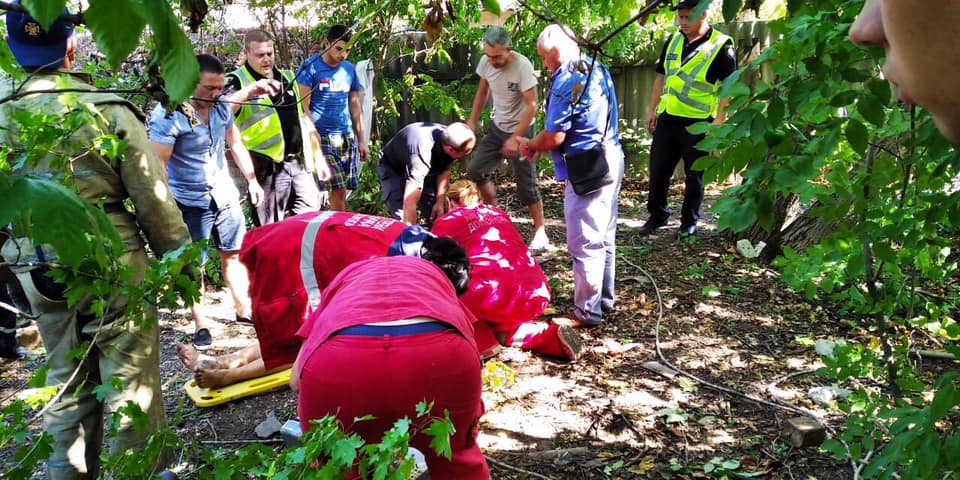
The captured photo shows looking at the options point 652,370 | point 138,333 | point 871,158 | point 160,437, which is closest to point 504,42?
point 652,370

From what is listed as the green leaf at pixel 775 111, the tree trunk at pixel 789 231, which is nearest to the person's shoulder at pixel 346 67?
the tree trunk at pixel 789 231

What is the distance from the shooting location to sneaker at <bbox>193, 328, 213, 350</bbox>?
4.45 m

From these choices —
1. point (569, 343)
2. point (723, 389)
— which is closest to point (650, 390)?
point (723, 389)

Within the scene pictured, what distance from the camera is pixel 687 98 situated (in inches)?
215

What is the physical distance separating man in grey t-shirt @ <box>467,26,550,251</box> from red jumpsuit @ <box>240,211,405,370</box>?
9.50 feet

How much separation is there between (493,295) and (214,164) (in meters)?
2.02

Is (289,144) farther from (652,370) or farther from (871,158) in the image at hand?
(871,158)

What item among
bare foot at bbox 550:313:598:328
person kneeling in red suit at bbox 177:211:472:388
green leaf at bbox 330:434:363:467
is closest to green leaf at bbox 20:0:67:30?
green leaf at bbox 330:434:363:467

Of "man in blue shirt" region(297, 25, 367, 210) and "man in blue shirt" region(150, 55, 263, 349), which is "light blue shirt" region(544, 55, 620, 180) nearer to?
"man in blue shirt" region(150, 55, 263, 349)

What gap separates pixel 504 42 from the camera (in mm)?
5711

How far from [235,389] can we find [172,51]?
3374 millimetres

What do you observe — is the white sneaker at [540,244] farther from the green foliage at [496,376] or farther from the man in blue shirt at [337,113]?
the green foliage at [496,376]

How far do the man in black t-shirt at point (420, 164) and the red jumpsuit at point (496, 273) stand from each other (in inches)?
44.9

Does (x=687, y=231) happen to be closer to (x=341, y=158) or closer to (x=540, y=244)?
(x=540, y=244)
